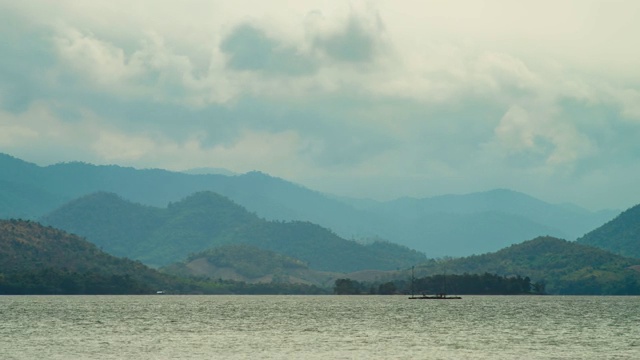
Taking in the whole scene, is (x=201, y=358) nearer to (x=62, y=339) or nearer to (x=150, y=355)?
(x=150, y=355)

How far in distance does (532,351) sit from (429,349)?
1821cm

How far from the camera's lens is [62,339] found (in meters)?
190

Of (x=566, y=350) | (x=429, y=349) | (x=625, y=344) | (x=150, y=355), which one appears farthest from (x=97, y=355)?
(x=625, y=344)

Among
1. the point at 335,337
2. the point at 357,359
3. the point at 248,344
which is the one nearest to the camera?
the point at 357,359

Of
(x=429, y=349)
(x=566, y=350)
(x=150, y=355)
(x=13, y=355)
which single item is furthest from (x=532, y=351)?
(x=13, y=355)

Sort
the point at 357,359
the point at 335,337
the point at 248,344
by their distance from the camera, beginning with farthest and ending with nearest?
the point at 335,337
the point at 248,344
the point at 357,359

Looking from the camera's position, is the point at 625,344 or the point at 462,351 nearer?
the point at 462,351

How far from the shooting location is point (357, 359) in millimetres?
147125

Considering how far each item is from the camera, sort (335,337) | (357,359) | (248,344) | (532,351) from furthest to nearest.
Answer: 1. (335,337)
2. (248,344)
3. (532,351)
4. (357,359)

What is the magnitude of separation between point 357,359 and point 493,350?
3188cm

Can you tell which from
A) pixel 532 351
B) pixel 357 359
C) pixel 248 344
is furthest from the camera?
pixel 248 344

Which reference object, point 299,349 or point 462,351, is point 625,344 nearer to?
point 462,351

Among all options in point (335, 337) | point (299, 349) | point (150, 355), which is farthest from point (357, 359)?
point (335, 337)

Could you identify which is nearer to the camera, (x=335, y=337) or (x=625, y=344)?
(x=625, y=344)
